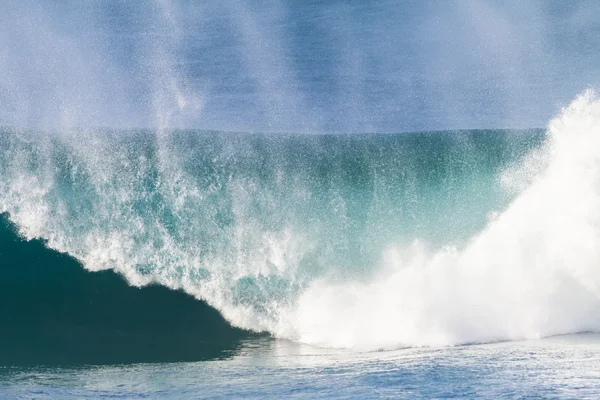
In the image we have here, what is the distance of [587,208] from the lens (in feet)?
28.5

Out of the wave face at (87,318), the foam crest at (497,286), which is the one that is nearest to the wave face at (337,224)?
the foam crest at (497,286)

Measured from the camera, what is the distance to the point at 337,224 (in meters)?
9.79

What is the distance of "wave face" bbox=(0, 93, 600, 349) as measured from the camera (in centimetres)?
824

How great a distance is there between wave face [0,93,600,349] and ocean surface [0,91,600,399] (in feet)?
0.09

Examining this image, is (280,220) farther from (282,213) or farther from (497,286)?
(497,286)

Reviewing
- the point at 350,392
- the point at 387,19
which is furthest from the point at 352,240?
the point at 387,19

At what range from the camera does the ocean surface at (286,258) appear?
290 inches

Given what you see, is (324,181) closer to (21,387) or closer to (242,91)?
(242,91)

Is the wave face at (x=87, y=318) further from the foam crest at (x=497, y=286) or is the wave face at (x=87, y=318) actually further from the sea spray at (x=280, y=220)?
the foam crest at (x=497, y=286)

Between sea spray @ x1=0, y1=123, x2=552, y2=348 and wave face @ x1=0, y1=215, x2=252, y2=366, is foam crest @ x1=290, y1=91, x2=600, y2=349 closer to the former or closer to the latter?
sea spray @ x1=0, y1=123, x2=552, y2=348

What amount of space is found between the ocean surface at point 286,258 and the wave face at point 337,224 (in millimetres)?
28

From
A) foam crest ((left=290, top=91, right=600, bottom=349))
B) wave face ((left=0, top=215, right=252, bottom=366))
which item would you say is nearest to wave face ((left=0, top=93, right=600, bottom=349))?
foam crest ((left=290, top=91, right=600, bottom=349))

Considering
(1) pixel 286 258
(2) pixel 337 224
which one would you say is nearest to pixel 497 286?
(2) pixel 337 224

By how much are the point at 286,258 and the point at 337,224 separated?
988 mm
